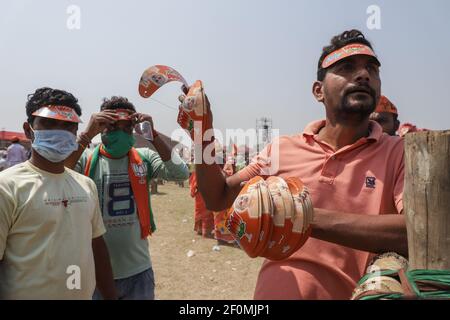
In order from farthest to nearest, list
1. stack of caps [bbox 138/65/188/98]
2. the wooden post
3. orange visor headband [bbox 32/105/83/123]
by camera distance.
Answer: stack of caps [bbox 138/65/188/98], orange visor headband [bbox 32/105/83/123], the wooden post

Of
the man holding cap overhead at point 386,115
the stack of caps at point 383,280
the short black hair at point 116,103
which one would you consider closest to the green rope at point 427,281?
the stack of caps at point 383,280

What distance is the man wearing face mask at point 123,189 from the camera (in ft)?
9.61

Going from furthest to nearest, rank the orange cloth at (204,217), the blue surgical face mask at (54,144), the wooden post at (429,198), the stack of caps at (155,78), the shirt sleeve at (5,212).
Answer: the orange cloth at (204,217)
the stack of caps at (155,78)
the blue surgical face mask at (54,144)
the shirt sleeve at (5,212)
the wooden post at (429,198)

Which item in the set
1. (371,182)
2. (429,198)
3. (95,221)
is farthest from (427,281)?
(95,221)

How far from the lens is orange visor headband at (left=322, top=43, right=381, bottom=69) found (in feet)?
5.83

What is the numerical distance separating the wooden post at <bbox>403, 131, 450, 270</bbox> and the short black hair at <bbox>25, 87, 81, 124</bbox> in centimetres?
217

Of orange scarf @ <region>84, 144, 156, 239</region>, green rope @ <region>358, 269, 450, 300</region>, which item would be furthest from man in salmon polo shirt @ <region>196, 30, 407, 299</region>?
orange scarf @ <region>84, 144, 156, 239</region>

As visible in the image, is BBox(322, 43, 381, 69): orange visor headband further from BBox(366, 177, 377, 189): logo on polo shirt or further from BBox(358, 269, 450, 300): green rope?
BBox(358, 269, 450, 300): green rope

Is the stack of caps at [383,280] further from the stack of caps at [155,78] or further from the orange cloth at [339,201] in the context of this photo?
the stack of caps at [155,78]

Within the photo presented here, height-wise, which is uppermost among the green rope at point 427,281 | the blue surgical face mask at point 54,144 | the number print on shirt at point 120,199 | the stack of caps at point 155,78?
the stack of caps at point 155,78

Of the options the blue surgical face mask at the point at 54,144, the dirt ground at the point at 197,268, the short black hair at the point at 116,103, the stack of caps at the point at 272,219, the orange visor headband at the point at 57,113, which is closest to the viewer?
the stack of caps at the point at 272,219

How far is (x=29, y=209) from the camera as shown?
197 centimetres

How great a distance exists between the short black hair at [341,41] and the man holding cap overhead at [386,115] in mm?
2134

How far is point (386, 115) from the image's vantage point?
3.92 metres
